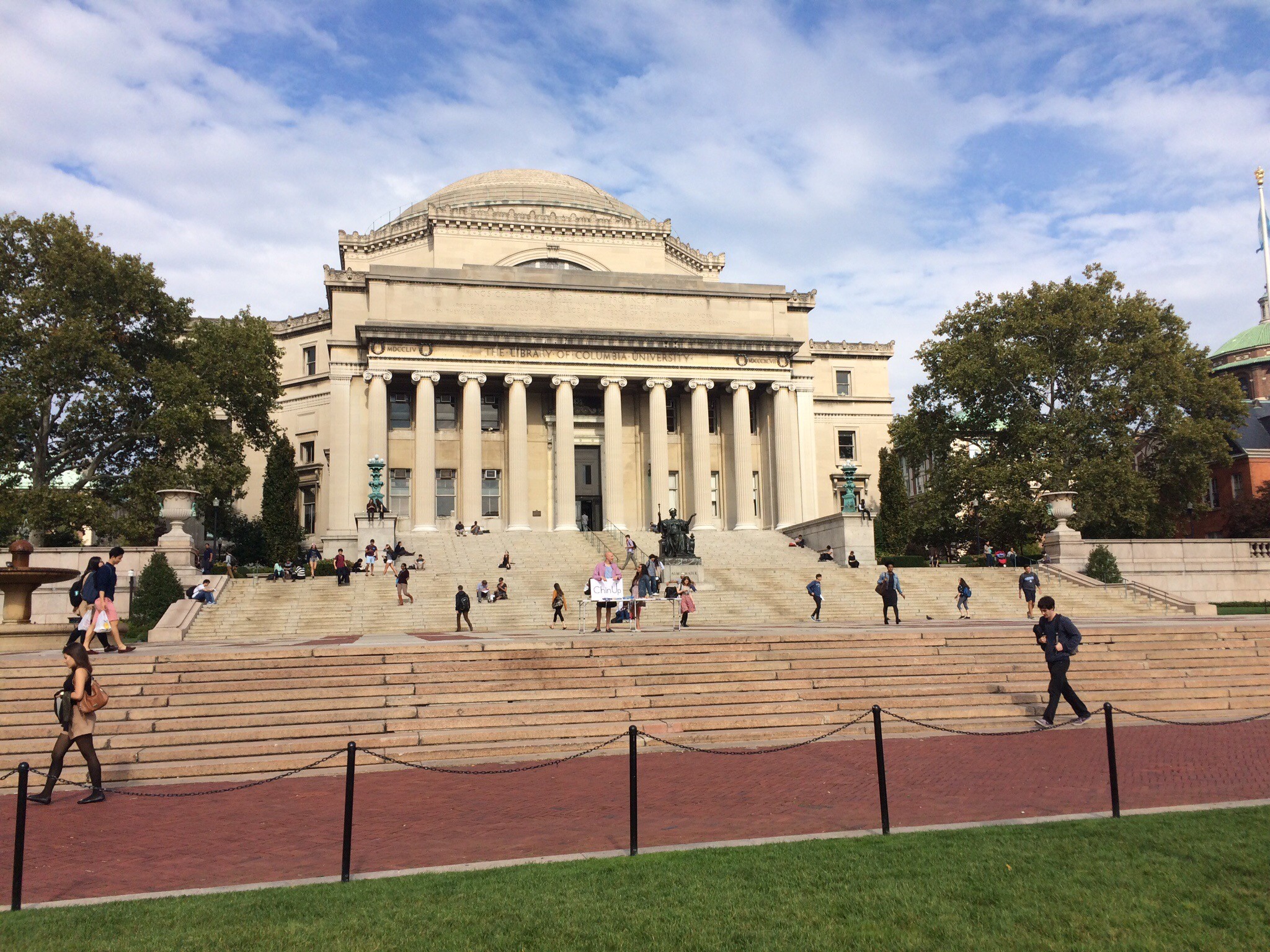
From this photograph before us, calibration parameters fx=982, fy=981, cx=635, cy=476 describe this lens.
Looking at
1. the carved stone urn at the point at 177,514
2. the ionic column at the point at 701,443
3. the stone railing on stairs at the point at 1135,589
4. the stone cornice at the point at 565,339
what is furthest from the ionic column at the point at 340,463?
the stone railing on stairs at the point at 1135,589

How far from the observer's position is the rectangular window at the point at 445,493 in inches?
2152

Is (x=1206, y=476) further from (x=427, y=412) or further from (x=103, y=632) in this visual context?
(x=103, y=632)

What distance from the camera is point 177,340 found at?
5078 centimetres

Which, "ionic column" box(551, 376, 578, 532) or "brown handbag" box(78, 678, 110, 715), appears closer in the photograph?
"brown handbag" box(78, 678, 110, 715)

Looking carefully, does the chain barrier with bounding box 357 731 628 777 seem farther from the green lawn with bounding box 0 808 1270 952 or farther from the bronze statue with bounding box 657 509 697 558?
the bronze statue with bounding box 657 509 697 558

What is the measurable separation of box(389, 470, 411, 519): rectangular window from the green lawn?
152ft

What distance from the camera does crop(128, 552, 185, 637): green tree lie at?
3162cm

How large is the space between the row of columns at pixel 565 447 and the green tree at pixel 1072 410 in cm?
891

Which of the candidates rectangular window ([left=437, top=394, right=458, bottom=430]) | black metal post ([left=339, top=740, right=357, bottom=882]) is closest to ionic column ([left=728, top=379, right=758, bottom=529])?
rectangular window ([left=437, top=394, right=458, bottom=430])

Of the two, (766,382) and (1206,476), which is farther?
(766,382)

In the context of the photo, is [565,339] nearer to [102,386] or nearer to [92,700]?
[102,386]

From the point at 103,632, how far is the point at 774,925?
1682cm

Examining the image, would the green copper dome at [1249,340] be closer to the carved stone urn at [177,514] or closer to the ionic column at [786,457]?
the ionic column at [786,457]

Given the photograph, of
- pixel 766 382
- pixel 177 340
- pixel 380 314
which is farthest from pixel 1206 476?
pixel 177 340
